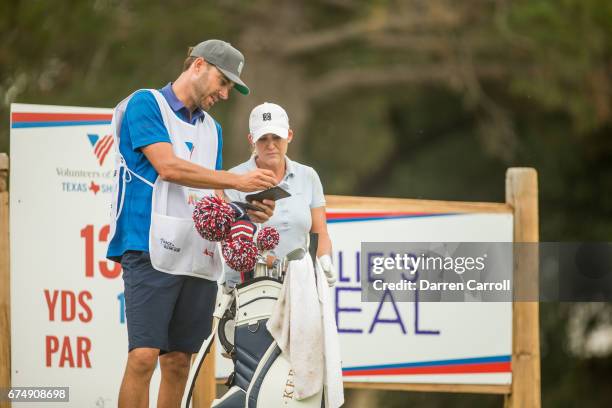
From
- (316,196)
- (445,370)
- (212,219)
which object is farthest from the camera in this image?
(445,370)

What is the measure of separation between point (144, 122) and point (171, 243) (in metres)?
0.50

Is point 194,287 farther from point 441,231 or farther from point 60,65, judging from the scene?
point 60,65

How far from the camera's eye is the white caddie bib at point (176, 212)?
481cm

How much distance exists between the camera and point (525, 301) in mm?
6617

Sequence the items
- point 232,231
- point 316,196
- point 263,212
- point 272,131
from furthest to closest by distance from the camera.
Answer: point 316,196 → point 272,131 → point 263,212 → point 232,231

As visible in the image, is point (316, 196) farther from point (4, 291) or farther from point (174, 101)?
point (4, 291)

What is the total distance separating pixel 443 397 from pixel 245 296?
13.2 metres

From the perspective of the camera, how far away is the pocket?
15.7 feet

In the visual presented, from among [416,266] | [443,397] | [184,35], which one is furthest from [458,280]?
[443,397]

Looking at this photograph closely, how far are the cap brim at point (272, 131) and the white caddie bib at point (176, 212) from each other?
261 millimetres

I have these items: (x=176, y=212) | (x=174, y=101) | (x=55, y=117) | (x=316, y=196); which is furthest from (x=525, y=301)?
(x=55, y=117)

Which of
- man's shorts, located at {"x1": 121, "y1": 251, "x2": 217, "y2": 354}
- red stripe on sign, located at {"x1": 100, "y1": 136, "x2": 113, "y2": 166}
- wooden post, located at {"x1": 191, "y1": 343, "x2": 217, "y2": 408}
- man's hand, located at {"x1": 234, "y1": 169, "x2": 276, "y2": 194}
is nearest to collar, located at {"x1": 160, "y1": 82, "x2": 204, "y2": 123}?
man's hand, located at {"x1": 234, "y1": 169, "x2": 276, "y2": 194}

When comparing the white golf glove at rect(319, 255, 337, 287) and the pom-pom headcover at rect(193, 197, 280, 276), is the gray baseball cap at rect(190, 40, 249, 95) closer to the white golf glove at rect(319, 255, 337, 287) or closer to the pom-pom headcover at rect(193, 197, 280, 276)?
the pom-pom headcover at rect(193, 197, 280, 276)

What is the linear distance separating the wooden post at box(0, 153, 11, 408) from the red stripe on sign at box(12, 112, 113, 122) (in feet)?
0.69
